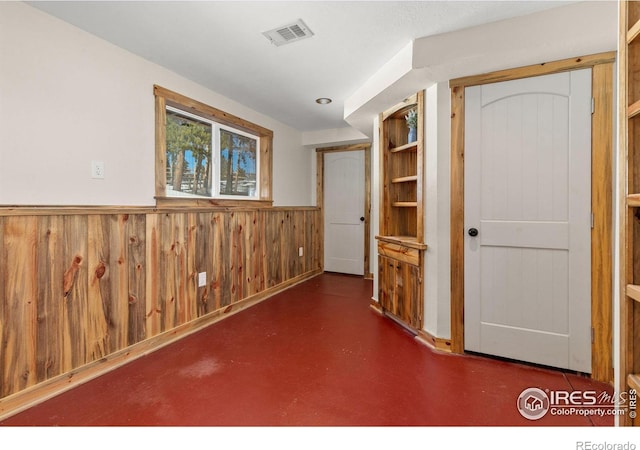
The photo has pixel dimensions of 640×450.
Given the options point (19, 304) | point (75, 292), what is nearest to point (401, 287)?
point (75, 292)

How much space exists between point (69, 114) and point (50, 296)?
110 centimetres

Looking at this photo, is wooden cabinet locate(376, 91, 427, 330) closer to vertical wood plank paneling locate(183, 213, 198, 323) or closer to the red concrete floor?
the red concrete floor

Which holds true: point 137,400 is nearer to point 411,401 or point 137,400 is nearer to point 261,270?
point 411,401

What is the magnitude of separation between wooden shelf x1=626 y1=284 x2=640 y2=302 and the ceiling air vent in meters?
2.03

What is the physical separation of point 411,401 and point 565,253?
136 centimetres

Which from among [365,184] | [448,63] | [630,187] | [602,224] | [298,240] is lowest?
[298,240]

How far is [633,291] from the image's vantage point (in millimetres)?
963

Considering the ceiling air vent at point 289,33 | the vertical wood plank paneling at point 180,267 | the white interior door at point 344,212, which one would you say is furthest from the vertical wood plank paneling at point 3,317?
the white interior door at point 344,212

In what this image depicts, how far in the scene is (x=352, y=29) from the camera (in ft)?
6.60

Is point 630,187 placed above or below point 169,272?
above

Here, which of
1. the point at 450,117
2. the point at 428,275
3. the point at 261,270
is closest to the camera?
the point at 450,117

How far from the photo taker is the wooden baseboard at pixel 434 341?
235 cm

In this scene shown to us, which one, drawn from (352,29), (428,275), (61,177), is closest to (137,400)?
(61,177)

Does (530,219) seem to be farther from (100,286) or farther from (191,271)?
(100,286)
